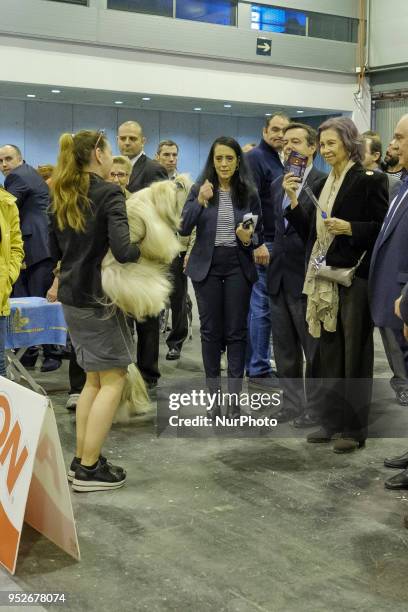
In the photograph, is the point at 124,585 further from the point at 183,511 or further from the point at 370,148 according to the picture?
the point at 370,148

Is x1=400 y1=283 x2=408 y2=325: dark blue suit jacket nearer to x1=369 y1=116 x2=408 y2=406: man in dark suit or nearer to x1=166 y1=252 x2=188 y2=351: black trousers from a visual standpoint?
x1=369 y1=116 x2=408 y2=406: man in dark suit

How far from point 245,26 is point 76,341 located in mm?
9367

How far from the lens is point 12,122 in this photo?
12711mm

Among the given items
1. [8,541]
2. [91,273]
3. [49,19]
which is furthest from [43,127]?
[8,541]

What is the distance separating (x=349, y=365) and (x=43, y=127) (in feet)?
32.8

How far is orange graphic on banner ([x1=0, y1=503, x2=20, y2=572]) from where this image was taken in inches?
105

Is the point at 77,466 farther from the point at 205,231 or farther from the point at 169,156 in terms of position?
the point at 169,156

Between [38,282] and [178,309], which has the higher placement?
[38,282]

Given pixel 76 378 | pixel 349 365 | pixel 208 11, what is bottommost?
pixel 76 378

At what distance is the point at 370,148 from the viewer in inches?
210

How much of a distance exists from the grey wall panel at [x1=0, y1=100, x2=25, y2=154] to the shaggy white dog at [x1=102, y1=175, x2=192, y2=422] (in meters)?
9.52

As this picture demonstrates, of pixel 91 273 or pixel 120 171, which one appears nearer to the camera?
pixel 91 273

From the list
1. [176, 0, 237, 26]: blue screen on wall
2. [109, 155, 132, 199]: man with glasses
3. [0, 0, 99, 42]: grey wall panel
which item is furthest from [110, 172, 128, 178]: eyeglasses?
[176, 0, 237, 26]: blue screen on wall

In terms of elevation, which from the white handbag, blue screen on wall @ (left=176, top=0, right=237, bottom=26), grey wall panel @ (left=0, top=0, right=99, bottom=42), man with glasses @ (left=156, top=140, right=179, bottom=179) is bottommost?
the white handbag
